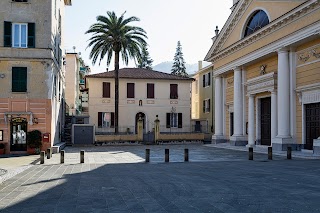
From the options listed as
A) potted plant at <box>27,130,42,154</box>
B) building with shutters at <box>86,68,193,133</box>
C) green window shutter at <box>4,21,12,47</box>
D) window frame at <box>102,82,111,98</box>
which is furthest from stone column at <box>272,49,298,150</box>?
window frame at <box>102,82,111,98</box>

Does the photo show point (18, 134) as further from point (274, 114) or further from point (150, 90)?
point (150, 90)

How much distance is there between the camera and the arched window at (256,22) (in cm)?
2943

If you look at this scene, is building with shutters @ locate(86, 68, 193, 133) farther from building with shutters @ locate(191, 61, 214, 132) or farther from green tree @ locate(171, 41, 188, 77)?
green tree @ locate(171, 41, 188, 77)

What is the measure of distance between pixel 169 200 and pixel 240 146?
81.4ft

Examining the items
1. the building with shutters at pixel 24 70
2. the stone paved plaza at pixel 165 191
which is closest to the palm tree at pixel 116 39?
the building with shutters at pixel 24 70

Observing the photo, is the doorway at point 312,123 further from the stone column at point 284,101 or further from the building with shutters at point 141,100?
→ the building with shutters at point 141,100

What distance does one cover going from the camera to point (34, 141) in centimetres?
2664

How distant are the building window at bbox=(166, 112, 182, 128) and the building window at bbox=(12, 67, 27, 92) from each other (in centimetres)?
2387

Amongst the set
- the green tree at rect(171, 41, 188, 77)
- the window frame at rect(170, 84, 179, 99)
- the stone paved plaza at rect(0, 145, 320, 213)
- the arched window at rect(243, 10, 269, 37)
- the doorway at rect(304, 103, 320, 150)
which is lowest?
the stone paved plaza at rect(0, 145, 320, 213)

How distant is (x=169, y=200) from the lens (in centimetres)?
918

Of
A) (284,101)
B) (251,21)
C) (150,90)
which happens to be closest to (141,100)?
(150,90)

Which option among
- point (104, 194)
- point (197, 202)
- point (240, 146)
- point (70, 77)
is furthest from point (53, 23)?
point (70, 77)

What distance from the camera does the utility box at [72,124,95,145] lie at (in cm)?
3784

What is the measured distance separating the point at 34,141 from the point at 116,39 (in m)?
15.9
